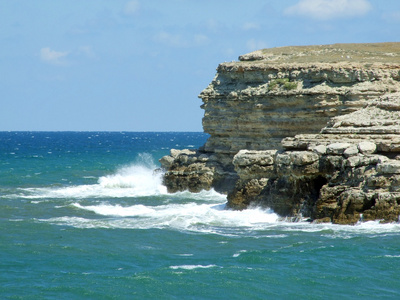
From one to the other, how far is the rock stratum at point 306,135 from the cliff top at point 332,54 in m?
0.06

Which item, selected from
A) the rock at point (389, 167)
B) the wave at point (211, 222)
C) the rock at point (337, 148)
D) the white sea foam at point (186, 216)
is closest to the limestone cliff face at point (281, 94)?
the wave at point (211, 222)

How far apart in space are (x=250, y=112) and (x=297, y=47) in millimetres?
8447

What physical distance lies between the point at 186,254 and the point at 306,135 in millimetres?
8827

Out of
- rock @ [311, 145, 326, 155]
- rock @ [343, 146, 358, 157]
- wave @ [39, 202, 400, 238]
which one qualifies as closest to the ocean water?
wave @ [39, 202, 400, 238]

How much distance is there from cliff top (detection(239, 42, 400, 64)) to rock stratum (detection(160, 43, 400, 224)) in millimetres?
58

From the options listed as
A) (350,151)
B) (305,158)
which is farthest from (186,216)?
(350,151)

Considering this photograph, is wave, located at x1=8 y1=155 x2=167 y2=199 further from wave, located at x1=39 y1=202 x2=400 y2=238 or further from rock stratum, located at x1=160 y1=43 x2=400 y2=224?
wave, located at x1=39 y1=202 x2=400 y2=238

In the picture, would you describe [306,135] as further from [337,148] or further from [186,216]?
[186,216]

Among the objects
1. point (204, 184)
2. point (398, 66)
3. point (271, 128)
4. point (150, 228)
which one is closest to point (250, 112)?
point (271, 128)

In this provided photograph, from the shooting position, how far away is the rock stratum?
24094mm

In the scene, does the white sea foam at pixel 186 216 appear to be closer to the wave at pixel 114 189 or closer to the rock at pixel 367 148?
the rock at pixel 367 148

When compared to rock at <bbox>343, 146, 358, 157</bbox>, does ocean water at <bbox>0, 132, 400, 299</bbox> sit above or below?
below

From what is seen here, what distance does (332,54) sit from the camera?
37938 millimetres

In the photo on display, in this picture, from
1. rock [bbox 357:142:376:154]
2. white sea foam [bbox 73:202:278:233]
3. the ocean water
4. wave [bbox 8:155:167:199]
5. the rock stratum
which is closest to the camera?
the ocean water
